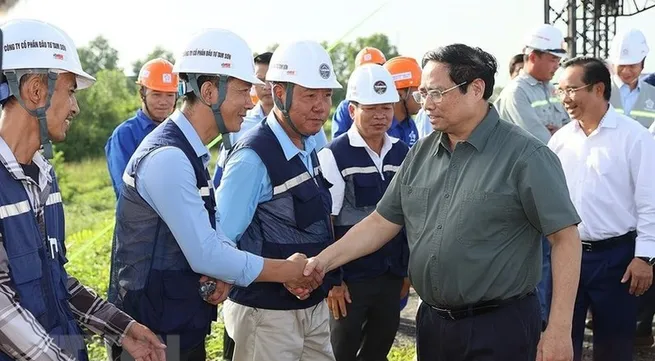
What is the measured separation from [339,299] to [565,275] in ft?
5.77

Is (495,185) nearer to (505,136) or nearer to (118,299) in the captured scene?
(505,136)

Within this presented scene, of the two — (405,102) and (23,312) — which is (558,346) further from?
(405,102)

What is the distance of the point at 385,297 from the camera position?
4.77 m

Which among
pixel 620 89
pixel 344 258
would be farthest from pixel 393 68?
pixel 344 258

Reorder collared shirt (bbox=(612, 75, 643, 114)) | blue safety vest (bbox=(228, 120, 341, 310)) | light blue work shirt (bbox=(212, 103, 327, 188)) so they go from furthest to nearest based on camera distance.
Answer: collared shirt (bbox=(612, 75, 643, 114)), light blue work shirt (bbox=(212, 103, 327, 188)), blue safety vest (bbox=(228, 120, 341, 310))

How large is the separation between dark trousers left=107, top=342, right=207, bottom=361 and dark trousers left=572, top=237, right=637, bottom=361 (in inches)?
94.0

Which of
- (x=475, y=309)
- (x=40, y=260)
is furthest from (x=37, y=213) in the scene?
(x=475, y=309)

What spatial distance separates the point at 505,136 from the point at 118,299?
173 centimetres

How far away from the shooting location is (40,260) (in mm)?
2479

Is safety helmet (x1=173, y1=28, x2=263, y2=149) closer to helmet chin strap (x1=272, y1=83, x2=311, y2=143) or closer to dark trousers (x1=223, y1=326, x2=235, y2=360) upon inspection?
helmet chin strap (x1=272, y1=83, x2=311, y2=143)

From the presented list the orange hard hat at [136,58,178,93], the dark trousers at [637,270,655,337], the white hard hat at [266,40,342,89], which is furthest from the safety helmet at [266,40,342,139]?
the dark trousers at [637,270,655,337]

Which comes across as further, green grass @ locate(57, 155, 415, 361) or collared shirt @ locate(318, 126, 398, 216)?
green grass @ locate(57, 155, 415, 361)

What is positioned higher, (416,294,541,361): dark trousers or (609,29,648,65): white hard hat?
(609,29,648,65): white hard hat

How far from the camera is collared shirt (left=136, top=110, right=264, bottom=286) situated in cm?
293
